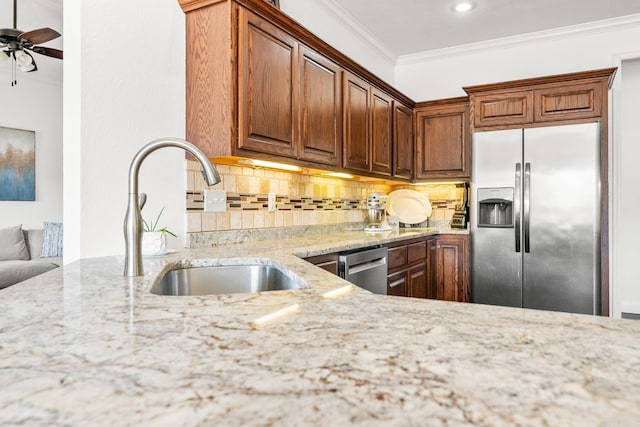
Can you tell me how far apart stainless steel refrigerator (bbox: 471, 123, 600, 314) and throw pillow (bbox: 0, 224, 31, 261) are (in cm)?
460

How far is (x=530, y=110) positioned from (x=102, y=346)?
374 centimetres

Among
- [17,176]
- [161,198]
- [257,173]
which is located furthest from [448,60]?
[17,176]

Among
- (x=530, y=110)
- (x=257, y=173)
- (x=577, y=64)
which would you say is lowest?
(x=257, y=173)

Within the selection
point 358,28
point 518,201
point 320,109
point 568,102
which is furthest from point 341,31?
point 518,201

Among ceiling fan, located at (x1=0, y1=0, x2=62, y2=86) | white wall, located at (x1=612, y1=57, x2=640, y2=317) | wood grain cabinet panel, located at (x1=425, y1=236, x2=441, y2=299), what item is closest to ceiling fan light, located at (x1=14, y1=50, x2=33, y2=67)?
ceiling fan, located at (x1=0, y1=0, x2=62, y2=86)

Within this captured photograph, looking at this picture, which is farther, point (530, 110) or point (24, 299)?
point (530, 110)

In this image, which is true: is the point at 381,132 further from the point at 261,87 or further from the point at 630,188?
the point at 630,188

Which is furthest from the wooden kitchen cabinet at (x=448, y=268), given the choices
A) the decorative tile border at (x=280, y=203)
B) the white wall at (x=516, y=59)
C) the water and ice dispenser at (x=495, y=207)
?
the white wall at (x=516, y=59)

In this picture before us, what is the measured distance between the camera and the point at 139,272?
4.11ft

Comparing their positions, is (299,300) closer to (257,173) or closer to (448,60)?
(257,173)

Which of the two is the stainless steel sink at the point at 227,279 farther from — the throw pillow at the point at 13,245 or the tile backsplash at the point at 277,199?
the throw pillow at the point at 13,245

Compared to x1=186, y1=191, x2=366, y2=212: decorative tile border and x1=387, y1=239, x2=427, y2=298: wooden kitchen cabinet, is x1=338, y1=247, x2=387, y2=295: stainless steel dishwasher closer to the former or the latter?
x1=387, y1=239, x2=427, y2=298: wooden kitchen cabinet

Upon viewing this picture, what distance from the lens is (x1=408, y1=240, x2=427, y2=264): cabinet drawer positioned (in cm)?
334

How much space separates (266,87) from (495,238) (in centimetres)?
237
